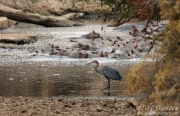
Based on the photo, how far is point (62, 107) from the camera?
396 inches

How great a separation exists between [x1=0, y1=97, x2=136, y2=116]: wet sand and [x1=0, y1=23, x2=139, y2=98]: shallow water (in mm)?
804

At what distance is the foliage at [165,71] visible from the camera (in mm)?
5348

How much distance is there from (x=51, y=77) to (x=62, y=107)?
14.5ft

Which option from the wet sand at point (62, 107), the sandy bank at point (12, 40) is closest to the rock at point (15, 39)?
the sandy bank at point (12, 40)

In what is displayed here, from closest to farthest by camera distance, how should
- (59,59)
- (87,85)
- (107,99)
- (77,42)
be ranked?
(107,99)
(87,85)
(59,59)
(77,42)

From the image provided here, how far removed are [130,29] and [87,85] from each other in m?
11.8

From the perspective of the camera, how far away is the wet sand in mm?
9398

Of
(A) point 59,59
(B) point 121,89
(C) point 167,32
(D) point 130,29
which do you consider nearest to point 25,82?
(B) point 121,89

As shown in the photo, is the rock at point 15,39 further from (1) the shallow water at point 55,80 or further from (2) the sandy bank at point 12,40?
(1) the shallow water at point 55,80

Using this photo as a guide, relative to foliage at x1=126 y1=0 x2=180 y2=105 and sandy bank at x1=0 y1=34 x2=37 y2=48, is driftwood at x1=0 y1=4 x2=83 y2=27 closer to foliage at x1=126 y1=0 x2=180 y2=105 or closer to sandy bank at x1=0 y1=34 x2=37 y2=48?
sandy bank at x1=0 y1=34 x2=37 y2=48

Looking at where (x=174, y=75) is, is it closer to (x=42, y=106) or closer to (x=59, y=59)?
(x=42, y=106)

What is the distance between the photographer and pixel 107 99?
11055mm

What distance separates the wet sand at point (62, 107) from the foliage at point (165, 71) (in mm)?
3405

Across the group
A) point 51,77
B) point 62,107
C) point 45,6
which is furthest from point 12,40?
point 45,6
